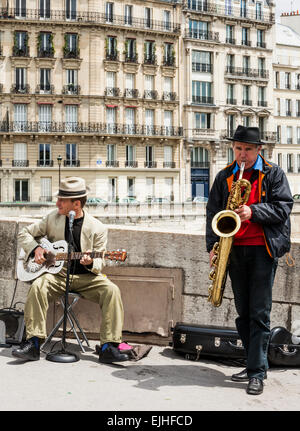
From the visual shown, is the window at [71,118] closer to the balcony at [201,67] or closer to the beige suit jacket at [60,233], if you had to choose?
the balcony at [201,67]

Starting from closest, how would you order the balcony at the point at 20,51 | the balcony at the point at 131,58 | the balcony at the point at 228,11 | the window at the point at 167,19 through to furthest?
the balcony at the point at 20,51, the balcony at the point at 131,58, the window at the point at 167,19, the balcony at the point at 228,11

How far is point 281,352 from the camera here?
4879mm

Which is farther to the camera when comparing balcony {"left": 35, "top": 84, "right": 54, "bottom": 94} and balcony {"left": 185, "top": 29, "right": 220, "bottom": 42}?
balcony {"left": 185, "top": 29, "right": 220, "bottom": 42}

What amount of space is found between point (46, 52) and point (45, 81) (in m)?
2.39

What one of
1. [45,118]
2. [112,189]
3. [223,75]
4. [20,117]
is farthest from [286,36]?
[20,117]

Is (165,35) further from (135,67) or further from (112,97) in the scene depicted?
(112,97)

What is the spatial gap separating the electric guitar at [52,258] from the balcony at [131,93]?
146 ft

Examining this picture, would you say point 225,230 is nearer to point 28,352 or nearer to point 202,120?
point 28,352

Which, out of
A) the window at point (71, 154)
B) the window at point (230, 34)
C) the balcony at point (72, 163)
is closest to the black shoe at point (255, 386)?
the balcony at point (72, 163)

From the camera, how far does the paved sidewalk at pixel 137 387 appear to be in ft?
12.4

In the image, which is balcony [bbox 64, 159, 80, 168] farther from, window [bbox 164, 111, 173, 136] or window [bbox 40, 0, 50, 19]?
window [bbox 40, 0, 50, 19]

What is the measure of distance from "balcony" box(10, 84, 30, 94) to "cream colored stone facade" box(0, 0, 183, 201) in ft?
0.27

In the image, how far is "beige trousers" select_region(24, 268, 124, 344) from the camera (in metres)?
5.01

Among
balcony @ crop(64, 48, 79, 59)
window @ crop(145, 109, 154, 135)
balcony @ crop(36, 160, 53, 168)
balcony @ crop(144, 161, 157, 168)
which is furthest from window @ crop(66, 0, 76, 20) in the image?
balcony @ crop(144, 161, 157, 168)
